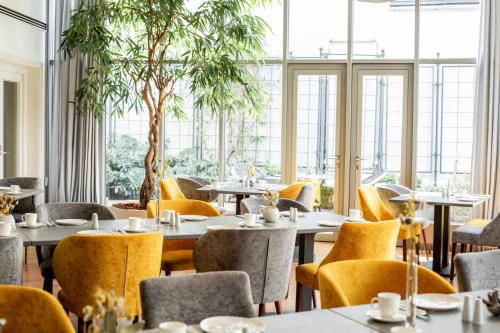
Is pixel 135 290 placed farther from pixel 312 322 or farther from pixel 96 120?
pixel 96 120

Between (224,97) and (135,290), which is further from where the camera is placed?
(224,97)

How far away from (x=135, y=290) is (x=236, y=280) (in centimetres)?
115

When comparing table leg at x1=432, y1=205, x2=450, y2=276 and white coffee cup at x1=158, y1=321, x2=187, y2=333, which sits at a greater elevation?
white coffee cup at x1=158, y1=321, x2=187, y2=333

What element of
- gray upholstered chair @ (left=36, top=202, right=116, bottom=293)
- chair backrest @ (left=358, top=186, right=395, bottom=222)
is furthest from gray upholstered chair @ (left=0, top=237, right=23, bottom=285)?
chair backrest @ (left=358, top=186, right=395, bottom=222)

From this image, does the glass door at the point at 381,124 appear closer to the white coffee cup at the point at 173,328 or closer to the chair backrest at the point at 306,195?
the chair backrest at the point at 306,195

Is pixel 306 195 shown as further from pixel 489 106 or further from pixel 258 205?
pixel 489 106

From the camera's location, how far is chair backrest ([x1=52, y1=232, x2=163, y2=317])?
3738 mm

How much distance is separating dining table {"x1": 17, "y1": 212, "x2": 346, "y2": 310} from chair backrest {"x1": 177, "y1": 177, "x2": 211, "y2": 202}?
3.21 meters

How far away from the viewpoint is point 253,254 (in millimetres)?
4148

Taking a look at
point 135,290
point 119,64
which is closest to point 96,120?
point 119,64

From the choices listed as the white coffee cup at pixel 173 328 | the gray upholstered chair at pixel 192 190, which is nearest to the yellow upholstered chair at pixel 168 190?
the gray upholstered chair at pixel 192 190

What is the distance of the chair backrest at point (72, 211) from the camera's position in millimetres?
5239

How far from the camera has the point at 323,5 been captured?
9.31 metres

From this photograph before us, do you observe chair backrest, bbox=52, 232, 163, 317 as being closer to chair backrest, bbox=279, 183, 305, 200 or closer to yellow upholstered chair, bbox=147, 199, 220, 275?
yellow upholstered chair, bbox=147, 199, 220, 275
